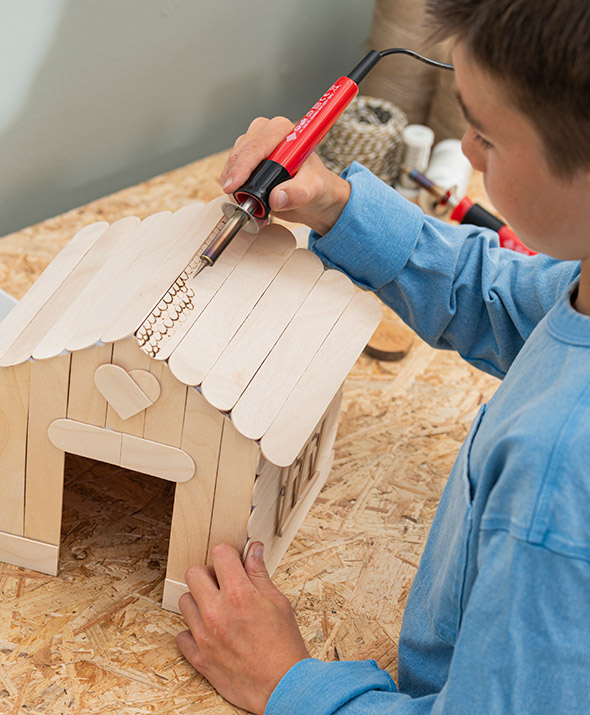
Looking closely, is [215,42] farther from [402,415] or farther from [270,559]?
[270,559]

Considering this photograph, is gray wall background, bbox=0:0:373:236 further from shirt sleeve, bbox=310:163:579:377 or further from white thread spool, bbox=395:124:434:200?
shirt sleeve, bbox=310:163:579:377

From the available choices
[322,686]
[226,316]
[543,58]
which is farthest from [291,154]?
[322,686]

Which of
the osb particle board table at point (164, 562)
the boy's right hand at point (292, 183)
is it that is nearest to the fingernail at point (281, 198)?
the boy's right hand at point (292, 183)

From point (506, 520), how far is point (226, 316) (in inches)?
10.4

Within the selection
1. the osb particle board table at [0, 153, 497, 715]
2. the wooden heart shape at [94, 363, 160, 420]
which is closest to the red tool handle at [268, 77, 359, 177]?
the wooden heart shape at [94, 363, 160, 420]

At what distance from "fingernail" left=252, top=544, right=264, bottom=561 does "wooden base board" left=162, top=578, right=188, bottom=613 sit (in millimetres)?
67

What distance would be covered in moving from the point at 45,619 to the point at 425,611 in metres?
0.30

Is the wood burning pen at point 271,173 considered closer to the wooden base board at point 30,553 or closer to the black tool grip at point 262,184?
the black tool grip at point 262,184

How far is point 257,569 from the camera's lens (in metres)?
0.66

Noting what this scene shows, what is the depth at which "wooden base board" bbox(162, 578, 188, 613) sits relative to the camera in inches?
26.9

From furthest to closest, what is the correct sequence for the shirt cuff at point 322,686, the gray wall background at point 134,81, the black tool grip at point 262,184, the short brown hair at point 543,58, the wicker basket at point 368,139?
the wicker basket at point 368,139, the gray wall background at point 134,81, the black tool grip at point 262,184, the shirt cuff at point 322,686, the short brown hair at point 543,58

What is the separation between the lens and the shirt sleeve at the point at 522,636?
46 cm

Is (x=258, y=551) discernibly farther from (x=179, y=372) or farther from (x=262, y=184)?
(x=262, y=184)

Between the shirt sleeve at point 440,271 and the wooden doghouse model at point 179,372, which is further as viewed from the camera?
the shirt sleeve at point 440,271
